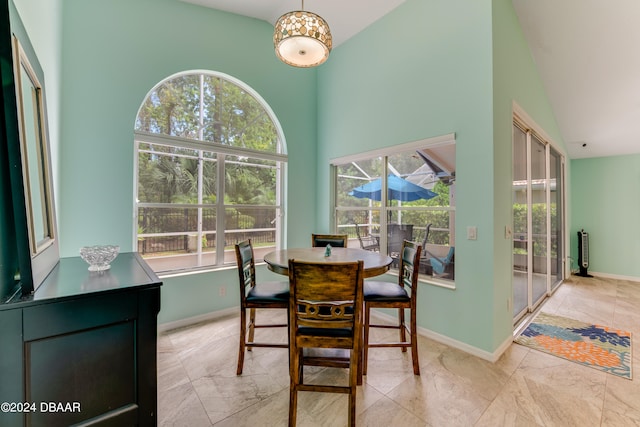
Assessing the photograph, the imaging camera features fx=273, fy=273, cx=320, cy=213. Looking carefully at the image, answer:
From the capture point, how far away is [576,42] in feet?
10.0

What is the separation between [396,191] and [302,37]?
6.43 ft

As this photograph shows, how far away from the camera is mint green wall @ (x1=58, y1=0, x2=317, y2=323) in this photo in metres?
2.45

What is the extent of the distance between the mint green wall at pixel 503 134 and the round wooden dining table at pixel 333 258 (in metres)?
1.05

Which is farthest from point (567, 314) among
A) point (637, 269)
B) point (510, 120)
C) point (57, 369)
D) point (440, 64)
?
point (57, 369)

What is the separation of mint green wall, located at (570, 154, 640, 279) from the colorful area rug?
3.12m

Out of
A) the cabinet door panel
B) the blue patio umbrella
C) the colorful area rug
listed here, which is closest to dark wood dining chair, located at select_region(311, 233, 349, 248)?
the blue patio umbrella

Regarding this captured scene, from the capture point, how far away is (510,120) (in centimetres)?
264

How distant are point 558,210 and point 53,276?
620cm

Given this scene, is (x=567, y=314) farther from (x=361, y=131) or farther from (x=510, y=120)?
(x=361, y=131)

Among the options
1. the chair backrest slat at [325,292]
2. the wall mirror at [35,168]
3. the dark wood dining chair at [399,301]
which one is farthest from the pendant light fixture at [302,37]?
the dark wood dining chair at [399,301]

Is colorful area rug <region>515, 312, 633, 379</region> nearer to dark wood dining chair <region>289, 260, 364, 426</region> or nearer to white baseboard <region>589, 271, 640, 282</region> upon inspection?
dark wood dining chair <region>289, 260, 364, 426</region>

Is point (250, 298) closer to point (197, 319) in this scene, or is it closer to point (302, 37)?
point (197, 319)

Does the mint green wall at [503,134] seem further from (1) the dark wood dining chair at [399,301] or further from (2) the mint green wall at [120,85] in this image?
(2) the mint green wall at [120,85]

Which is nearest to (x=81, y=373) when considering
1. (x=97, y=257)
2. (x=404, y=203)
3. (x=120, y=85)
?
(x=97, y=257)
